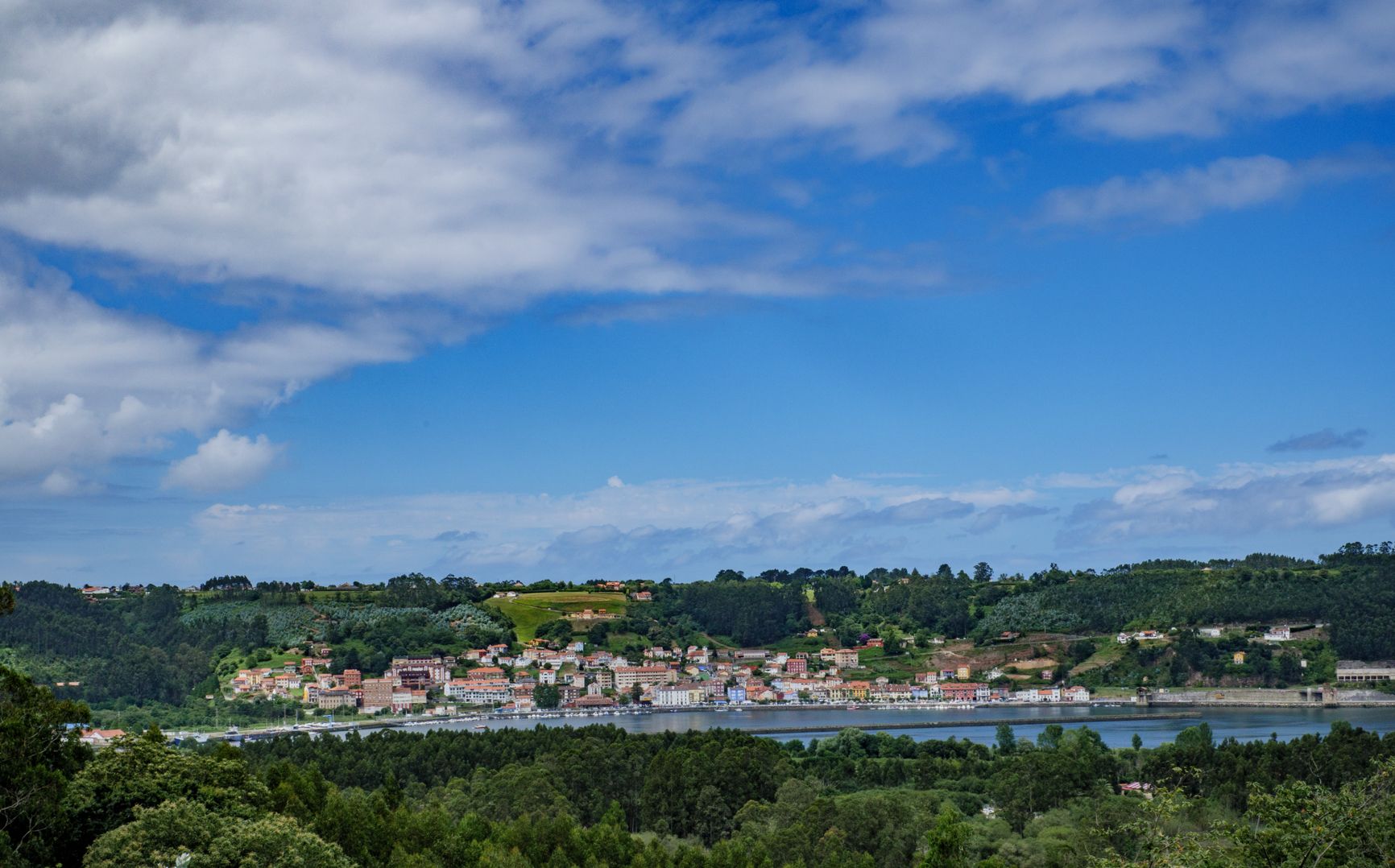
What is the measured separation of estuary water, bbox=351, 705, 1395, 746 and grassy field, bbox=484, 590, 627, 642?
32.2 meters

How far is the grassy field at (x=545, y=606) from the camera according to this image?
Result: 152 metres

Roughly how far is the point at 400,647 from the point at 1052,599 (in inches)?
2809

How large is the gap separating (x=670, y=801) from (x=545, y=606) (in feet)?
388

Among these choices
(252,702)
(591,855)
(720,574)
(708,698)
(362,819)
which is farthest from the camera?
(720,574)

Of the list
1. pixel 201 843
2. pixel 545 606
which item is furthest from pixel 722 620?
pixel 201 843

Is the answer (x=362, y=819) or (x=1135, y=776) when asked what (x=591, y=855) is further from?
(x=1135, y=776)

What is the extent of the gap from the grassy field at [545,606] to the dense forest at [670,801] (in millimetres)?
91299

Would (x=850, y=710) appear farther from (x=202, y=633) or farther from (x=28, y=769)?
(x=28, y=769)

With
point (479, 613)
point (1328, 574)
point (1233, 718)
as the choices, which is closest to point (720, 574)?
point (479, 613)

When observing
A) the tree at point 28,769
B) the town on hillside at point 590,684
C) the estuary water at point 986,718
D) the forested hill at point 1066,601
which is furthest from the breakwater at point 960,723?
the tree at point 28,769

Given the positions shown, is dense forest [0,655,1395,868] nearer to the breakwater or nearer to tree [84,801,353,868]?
tree [84,801,353,868]

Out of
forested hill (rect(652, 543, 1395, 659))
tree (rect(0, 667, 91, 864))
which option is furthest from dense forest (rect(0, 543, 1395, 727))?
tree (rect(0, 667, 91, 864))

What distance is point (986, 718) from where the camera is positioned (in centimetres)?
10631

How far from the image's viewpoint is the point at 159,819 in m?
19.5
